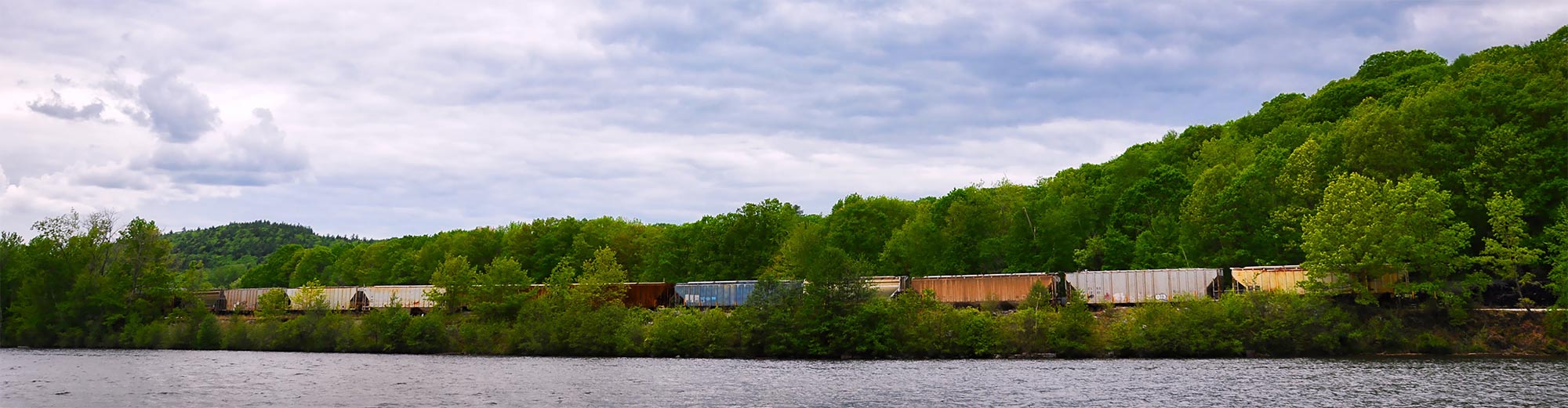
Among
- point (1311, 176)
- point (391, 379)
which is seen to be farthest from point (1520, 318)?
point (391, 379)

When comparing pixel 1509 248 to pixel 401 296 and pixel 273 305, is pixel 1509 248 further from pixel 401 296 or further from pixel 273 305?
pixel 273 305

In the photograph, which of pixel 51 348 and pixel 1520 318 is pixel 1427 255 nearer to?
pixel 1520 318

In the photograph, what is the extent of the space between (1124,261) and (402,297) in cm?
7738

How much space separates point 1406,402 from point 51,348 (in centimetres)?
11478

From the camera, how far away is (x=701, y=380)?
56531mm

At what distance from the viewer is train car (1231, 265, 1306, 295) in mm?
75375

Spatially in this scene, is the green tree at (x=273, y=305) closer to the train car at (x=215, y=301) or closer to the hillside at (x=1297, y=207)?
the train car at (x=215, y=301)

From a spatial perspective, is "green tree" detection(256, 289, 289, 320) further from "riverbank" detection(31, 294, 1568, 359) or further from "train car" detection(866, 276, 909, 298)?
"train car" detection(866, 276, 909, 298)

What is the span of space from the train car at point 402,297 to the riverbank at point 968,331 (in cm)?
1863

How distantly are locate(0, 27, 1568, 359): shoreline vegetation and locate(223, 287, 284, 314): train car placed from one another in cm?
235

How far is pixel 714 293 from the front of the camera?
10725 cm

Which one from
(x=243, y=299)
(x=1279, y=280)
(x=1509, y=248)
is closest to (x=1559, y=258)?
(x=1509, y=248)

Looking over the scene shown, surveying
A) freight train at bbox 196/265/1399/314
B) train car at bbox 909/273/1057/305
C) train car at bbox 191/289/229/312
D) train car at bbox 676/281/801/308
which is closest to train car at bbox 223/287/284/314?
train car at bbox 191/289/229/312

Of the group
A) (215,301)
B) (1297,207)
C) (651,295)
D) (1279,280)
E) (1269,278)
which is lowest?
(215,301)
